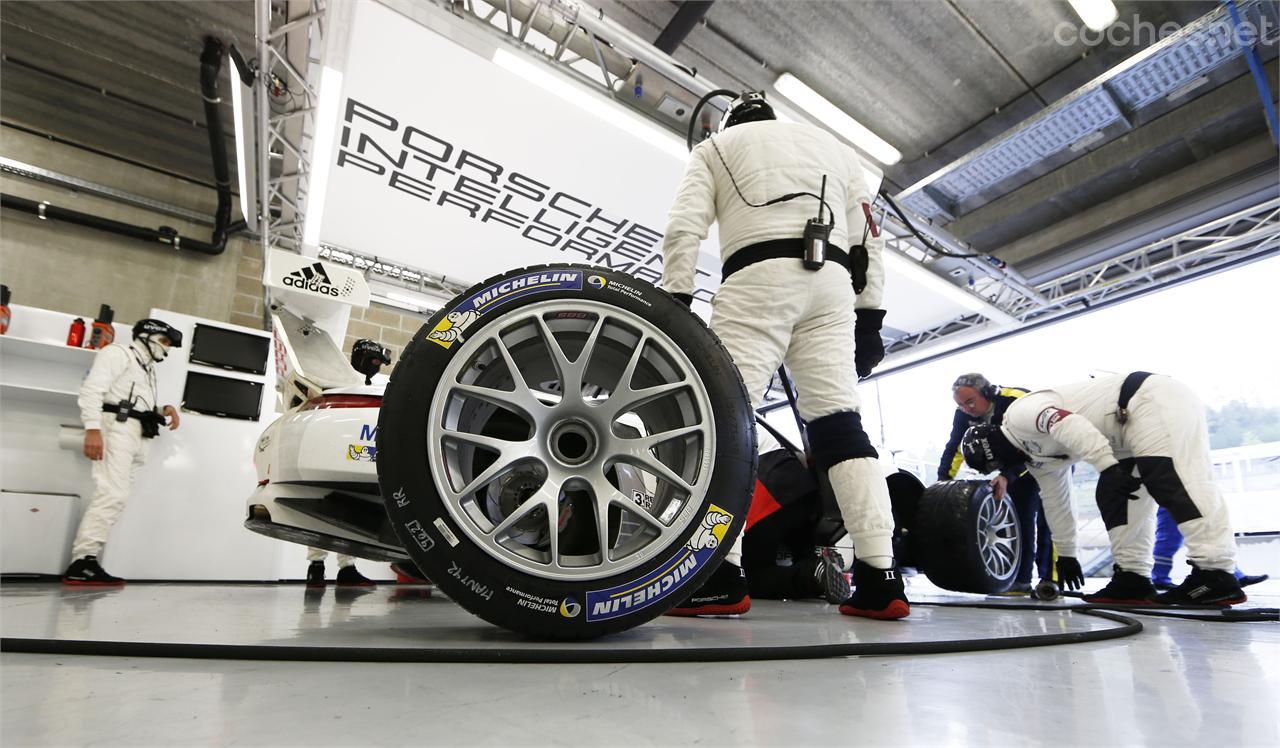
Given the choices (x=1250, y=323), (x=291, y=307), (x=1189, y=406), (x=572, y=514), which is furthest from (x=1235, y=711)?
(x=1250, y=323)

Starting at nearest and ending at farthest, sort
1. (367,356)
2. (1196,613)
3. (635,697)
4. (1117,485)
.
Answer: (635,697), (1196,613), (1117,485), (367,356)

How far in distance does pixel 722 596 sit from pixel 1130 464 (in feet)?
10.5


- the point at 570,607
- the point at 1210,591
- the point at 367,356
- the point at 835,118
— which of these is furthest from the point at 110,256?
the point at 1210,591

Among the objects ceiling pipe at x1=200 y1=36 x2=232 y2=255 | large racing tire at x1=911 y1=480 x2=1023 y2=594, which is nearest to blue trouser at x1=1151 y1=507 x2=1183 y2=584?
large racing tire at x1=911 y1=480 x2=1023 y2=594

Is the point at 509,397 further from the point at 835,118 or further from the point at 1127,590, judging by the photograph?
the point at 835,118

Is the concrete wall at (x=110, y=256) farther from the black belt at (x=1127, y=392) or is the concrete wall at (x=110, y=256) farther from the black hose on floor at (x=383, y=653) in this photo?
A: the black belt at (x=1127, y=392)

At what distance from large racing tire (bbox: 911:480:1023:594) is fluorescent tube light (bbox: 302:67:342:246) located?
16.4 feet

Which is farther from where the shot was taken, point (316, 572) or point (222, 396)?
point (222, 396)

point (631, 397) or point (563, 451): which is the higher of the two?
point (631, 397)

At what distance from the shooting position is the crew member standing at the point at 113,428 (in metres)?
4.46

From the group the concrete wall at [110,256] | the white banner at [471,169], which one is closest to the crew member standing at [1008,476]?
the white banner at [471,169]

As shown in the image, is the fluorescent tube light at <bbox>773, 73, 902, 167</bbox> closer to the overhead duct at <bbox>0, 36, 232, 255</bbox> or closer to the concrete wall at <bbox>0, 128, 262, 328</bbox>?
the overhead duct at <bbox>0, 36, 232, 255</bbox>

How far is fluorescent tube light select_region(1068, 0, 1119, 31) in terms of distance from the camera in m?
5.35

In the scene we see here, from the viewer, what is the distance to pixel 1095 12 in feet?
17.9
